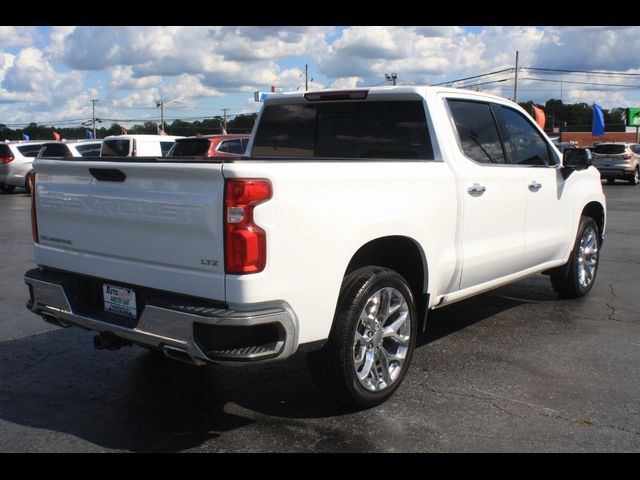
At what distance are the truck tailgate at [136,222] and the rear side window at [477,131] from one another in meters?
2.35

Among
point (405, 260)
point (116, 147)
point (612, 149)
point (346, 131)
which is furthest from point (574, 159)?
point (612, 149)

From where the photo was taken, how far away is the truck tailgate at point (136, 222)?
11.2 ft

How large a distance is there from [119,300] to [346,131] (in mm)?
2345

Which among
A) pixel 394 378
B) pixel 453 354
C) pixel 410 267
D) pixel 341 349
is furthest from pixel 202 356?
pixel 453 354

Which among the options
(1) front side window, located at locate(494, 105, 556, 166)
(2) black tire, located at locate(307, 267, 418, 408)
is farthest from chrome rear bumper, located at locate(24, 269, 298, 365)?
(1) front side window, located at locate(494, 105, 556, 166)

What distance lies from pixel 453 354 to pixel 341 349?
1.69 meters

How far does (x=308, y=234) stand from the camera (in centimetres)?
357

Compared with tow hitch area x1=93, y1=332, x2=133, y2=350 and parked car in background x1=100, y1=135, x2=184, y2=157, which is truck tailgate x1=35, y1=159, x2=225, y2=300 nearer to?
tow hitch area x1=93, y1=332, x2=133, y2=350

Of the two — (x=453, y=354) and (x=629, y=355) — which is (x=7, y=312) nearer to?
(x=453, y=354)

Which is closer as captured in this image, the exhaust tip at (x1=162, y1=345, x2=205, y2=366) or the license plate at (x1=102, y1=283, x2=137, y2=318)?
the exhaust tip at (x1=162, y1=345, x2=205, y2=366)

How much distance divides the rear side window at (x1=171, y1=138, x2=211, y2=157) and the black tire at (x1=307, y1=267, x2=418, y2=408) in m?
11.8

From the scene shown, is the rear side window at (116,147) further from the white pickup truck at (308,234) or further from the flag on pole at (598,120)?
the flag on pole at (598,120)

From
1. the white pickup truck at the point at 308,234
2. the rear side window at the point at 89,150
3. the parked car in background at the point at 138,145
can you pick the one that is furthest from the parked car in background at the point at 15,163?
the white pickup truck at the point at 308,234

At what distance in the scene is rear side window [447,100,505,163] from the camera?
5.14 meters
